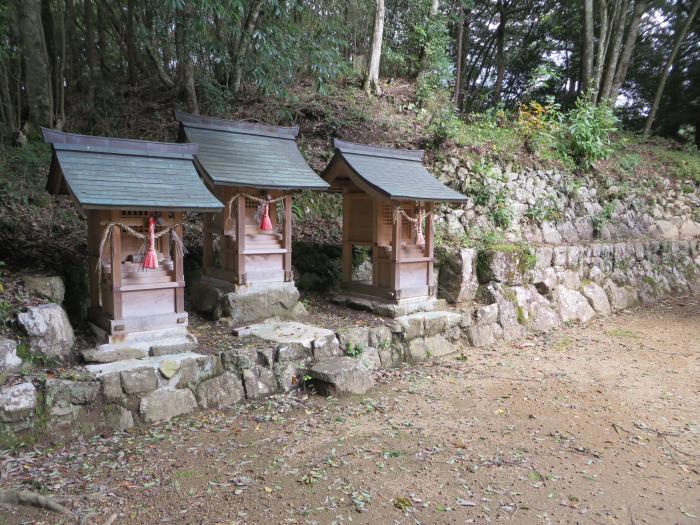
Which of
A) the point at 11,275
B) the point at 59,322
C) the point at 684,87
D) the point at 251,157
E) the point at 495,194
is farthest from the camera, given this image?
the point at 684,87

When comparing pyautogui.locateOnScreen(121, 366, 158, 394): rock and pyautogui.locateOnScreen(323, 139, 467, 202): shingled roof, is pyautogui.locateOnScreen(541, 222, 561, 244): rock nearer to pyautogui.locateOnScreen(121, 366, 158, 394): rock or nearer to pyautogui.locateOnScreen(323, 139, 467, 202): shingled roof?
pyautogui.locateOnScreen(323, 139, 467, 202): shingled roof

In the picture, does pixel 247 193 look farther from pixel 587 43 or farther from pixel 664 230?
pixel 587 43

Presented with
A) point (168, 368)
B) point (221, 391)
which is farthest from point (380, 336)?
point (168, 368)

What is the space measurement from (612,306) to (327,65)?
28.6ft

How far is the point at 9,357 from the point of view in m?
5.01

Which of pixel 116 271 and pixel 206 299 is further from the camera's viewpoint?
pixel 206 299

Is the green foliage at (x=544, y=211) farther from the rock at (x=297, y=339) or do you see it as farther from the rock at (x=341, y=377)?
the rock at (x=341, y=377)

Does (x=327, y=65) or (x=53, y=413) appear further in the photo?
(x=327, y=65)

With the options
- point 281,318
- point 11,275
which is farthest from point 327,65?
point 11,275

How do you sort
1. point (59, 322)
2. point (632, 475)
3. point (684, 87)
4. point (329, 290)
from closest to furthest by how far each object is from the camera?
point (632, 475)
point (59, 322)
point (329, 290)
point (684, 87)

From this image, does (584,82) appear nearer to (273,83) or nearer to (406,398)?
(273,83)

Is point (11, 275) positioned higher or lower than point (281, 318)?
higher

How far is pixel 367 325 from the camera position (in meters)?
7.88

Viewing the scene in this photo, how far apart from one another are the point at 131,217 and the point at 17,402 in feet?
7.70
